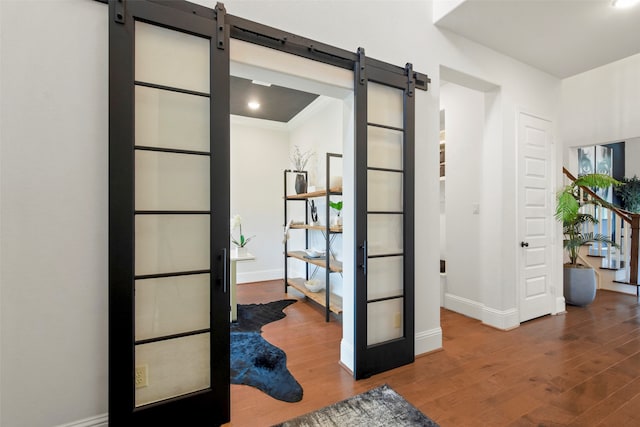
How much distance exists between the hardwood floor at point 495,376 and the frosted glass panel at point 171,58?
208 cm

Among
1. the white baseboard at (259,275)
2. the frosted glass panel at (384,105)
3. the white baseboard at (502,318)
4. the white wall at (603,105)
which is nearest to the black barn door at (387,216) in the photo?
the frosted glass panel at (384,105)

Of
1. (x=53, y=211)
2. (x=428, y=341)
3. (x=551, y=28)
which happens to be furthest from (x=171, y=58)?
(x=551, y=28)

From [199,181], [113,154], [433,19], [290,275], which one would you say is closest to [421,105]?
[433,19]

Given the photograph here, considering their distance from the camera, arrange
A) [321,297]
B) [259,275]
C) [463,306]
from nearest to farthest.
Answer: [463,306], [321,297], [259,275]

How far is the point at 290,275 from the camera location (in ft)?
18.2

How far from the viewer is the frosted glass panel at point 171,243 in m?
1.63

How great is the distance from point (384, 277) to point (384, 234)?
1.18ft

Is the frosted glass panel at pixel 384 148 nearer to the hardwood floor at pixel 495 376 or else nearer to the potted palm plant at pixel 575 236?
the hardwood floor at pixel 495 376

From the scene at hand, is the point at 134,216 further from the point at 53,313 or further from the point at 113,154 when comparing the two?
the point at 53,313

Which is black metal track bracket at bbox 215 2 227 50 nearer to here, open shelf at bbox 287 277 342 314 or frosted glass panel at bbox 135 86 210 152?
frosted glass panel at bbox 135 86 210 152

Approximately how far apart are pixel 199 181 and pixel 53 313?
98 cm

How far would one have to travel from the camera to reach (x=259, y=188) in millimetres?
5465

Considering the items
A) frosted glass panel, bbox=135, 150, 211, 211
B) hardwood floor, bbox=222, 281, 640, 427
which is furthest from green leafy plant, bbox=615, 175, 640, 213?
frosted glass panel, bbox=135, 150, 211, 211

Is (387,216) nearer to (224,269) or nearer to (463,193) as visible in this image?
(224,269)
